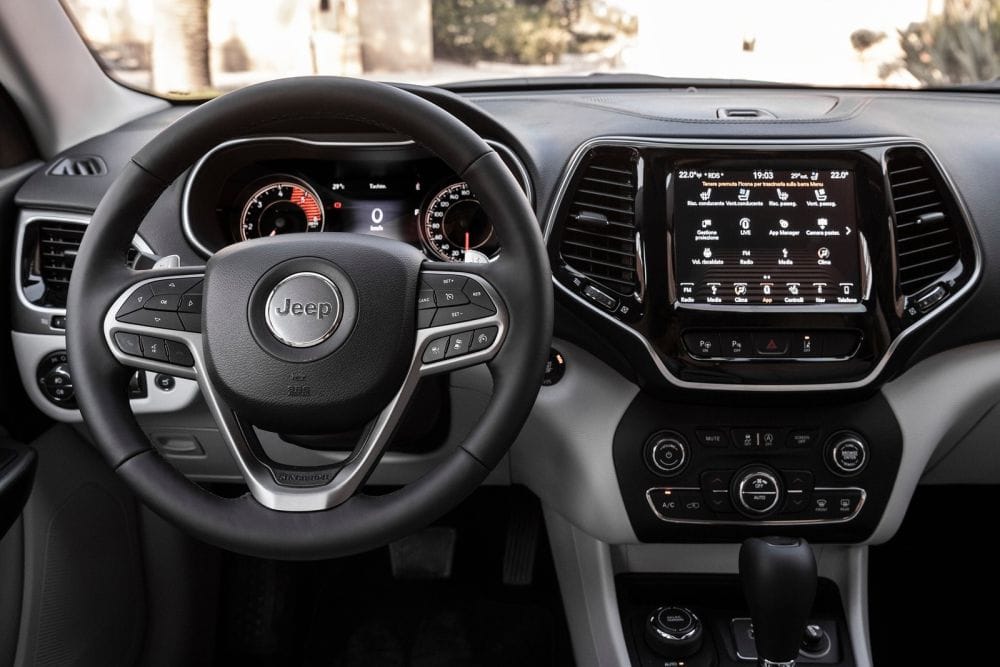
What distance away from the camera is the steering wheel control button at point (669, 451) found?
1.54 m

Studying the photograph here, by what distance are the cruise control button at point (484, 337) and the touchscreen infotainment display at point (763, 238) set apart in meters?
0.41

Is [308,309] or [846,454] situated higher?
[308,309]

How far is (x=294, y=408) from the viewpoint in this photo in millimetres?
1119

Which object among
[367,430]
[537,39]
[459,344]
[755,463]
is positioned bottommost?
[755,463]

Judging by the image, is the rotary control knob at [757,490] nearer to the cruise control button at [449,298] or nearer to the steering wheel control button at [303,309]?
the cruise control button at [449,298]

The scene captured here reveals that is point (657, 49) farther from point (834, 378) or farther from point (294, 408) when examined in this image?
point (294, 408)

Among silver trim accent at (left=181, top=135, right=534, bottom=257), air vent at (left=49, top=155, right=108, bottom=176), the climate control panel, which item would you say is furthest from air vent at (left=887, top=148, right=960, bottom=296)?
air vent at (left=49, top=155, right=108, bottom=176)

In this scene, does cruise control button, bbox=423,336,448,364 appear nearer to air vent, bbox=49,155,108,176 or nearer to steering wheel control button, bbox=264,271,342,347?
steering wheel control button, bbox=264,271,342,347

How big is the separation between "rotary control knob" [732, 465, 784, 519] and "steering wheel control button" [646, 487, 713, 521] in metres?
0.06

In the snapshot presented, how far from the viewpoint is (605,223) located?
144 cm

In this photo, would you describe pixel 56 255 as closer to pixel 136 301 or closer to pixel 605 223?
pixel 136 301

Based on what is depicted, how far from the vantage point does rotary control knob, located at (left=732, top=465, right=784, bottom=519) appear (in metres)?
1.52

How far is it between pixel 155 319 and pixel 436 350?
13.1 inches

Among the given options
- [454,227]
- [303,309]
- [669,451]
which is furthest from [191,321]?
[669,451]
